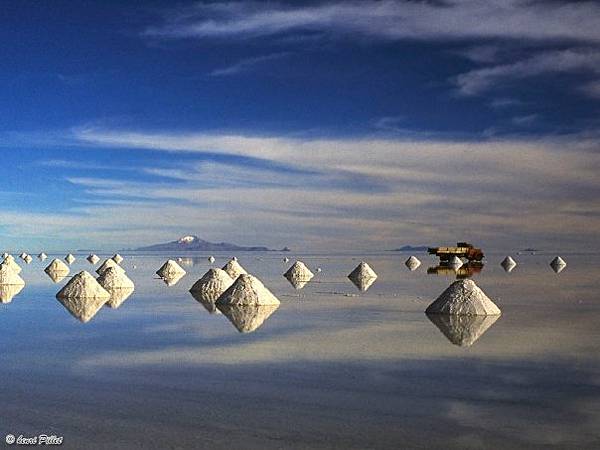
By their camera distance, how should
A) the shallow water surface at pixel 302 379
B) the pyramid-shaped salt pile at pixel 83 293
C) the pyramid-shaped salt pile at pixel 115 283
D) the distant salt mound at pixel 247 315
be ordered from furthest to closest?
1. the pyramid-shaped salt pile at pixel 115 283
2. the pyramid-shaped salt pile at pixel 83 293
3. the distant salt mound at pixel 247 315
4. the shallow water surface at pixel 302 379

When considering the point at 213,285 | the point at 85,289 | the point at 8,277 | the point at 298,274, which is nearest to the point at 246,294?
the point at 213,285

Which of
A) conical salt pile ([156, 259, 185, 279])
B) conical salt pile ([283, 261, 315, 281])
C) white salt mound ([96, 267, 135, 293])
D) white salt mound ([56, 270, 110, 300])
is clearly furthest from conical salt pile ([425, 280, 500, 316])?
conical salt pile ([156, 259, 185, 279])

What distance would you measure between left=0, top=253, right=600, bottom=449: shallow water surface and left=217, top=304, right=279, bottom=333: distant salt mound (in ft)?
0.56

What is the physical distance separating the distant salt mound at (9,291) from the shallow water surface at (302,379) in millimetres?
7441

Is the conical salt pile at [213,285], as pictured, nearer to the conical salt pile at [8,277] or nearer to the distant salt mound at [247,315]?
the distant salt mound at [247,315]

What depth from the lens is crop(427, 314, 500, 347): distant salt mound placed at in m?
20.4

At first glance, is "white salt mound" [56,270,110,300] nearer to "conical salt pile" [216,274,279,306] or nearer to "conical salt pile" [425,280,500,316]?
"conical salt pile" [216,274,279,306]

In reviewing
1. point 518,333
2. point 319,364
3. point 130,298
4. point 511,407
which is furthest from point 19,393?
point 130,298

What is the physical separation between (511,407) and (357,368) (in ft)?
14.4

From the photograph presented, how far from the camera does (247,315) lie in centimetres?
2605

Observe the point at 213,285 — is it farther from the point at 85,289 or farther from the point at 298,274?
the point at 298,274

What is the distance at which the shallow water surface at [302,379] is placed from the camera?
10.6 m

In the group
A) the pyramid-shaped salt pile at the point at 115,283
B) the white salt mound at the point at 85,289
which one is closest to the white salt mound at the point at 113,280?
the pyramid-shaped salt pile at the point at 115,283

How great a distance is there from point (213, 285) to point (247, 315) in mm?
9888
